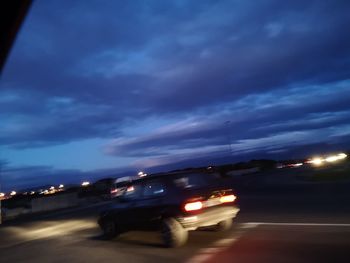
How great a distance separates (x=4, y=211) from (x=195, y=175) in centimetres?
2307

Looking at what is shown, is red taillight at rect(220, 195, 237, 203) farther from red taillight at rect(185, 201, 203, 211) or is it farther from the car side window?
the car side window

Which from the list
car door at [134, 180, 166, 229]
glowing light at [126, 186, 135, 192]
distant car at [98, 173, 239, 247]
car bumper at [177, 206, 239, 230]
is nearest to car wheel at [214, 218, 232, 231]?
distant car at [98, 173, 239, 247]

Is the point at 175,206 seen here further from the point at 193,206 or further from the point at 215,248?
the point at 215,248

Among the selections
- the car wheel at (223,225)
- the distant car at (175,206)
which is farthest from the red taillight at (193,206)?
the car wheel at (223,225)

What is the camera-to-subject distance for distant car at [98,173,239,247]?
10164 millimetres

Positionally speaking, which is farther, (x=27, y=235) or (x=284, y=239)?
(x=27, y=235)

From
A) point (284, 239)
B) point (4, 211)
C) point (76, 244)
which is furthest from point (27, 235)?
point (4, 211)

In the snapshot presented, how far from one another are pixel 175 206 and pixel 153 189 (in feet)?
3.27

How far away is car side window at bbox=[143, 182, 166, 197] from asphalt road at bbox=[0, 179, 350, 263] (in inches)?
44.1

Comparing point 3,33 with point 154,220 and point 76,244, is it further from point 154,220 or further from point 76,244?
point 76,244

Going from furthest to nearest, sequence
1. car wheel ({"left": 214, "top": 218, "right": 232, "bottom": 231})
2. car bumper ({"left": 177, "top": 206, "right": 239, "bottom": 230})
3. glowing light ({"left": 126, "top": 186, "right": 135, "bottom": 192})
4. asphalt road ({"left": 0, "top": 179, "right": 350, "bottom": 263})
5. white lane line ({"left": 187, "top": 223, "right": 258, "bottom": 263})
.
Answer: glowing light ({"left": 126, "top": 186, "right": 135, "bottom": 192}) → car wheel ({"left": 214, "top": 218, "right": 232, "bottom": 231}) → car bumper ({"left": 177, "top": 206, "right": 239, "bottom": 230}) → white lane line ({"left": 187, "top": 223, "right": 258, "bottom": 263}) → asphalt road ({"left": 0, "top": 179, "right": 350, "bottom": 263})

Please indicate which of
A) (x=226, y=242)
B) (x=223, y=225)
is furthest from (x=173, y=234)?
(x=223, y=225)

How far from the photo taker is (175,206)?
33.8ft

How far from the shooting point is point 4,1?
381 centimetres
